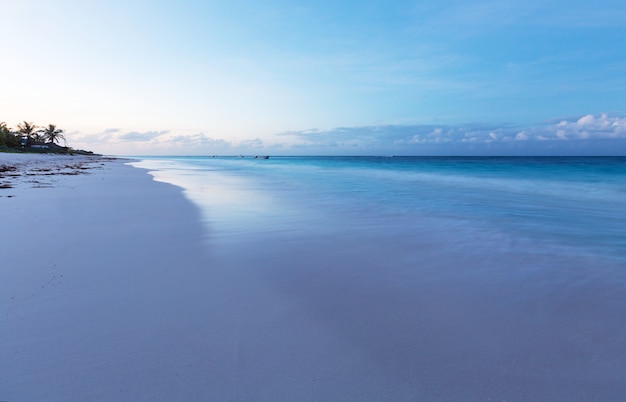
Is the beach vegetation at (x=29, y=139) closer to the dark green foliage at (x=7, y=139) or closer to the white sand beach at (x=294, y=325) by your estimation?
the dark green foliage at (x=7, y=139)

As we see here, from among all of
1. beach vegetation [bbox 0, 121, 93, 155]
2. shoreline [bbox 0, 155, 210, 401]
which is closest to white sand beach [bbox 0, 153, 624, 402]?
shoreline [bbox 0, 155, 210, 401]

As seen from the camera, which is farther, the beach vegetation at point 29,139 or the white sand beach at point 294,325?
the beach vegetation at point 29,139

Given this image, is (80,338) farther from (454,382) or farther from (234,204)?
(234,204)

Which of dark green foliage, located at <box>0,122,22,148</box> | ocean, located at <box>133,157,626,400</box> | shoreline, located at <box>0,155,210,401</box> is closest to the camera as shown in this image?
shoreline, located at <box>0,155,210,401</box>

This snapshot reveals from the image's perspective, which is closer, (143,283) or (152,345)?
(152,345)

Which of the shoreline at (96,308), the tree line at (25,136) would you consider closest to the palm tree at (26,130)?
the tree line at (25,136)

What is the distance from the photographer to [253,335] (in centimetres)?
284

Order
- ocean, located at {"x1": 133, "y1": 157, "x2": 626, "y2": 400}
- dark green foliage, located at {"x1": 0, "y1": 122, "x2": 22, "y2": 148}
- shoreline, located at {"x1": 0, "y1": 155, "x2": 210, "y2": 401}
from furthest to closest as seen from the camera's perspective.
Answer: dark green foliage, located at {"x1": 0, "y1": 122, "x2": 22, "y2": 148}, ocean, located at {"x1": 133, "y1": 157, "x2": 626, "y2": 400}, shoreline, located at {"x1": 0, "y1": 155, "x2": 210, "y2": 401}

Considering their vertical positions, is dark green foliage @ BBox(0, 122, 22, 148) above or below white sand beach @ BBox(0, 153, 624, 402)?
above

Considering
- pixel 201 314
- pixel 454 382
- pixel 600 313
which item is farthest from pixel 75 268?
pixel 600 313

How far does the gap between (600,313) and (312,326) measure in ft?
9.81

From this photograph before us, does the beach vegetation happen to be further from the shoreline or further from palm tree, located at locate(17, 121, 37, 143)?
the shoreline

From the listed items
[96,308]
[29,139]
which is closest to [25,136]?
[29,139]

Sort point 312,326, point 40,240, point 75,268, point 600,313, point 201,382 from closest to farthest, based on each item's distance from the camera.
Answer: point 201,382
point 312,326
point 600,313
point 75,268
point 40,240
